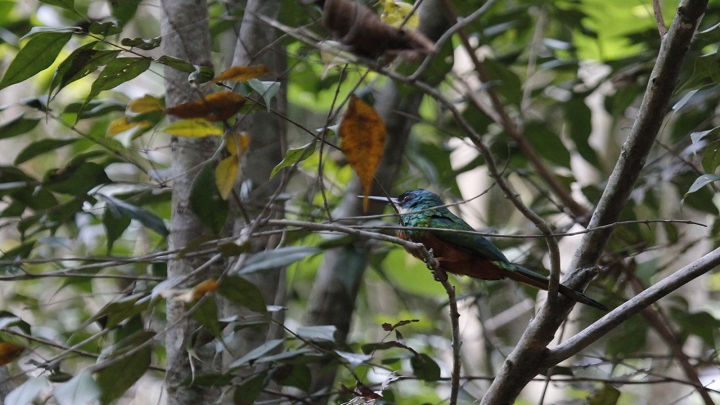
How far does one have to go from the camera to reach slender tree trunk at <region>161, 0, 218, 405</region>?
182 cm

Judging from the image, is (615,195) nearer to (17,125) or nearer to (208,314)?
(208,314)

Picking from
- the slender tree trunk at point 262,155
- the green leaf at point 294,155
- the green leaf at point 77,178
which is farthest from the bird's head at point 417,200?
the green leaf at point 294,155

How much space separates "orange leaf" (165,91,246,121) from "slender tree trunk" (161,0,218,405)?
522mm

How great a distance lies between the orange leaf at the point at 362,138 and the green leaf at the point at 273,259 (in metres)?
0.23

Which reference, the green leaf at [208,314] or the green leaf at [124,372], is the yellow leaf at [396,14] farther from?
the green leaf at [124,372]

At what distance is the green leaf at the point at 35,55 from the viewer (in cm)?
158

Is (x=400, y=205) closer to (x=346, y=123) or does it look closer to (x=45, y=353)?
(x=346, y=123)

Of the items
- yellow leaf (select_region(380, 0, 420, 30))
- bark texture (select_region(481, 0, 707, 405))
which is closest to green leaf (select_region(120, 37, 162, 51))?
yellow leaf (select_region(380, 0, 420, 30))

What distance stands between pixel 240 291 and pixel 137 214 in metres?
0.96

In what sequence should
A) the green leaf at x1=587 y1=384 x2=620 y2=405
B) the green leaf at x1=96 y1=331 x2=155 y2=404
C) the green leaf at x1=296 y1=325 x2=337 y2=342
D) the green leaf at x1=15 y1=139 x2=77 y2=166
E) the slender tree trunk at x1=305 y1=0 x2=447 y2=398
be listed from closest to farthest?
the green leaf at x1=96 y1=331 x2=155 y2=404 → the green leaf at x1=296 y1=325 x2=337 y2=342 → the green leaf at x1=587 y1=384 x2=620 y2=405 → the green leaf at x1=15 y1=139 x2=77 y2=166 → the slender tree trunk at x1=305 y1=0 x2=447 y2=398

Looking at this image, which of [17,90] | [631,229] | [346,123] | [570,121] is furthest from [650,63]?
[17,90]

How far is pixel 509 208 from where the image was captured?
7355mm

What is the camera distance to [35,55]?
1.61 m

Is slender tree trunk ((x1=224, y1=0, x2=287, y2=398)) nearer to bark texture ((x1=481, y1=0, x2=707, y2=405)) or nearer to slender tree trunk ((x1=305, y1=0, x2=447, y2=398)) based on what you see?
slender tree trunk ((x1=305, y1=0, x2=447, y2=398))
